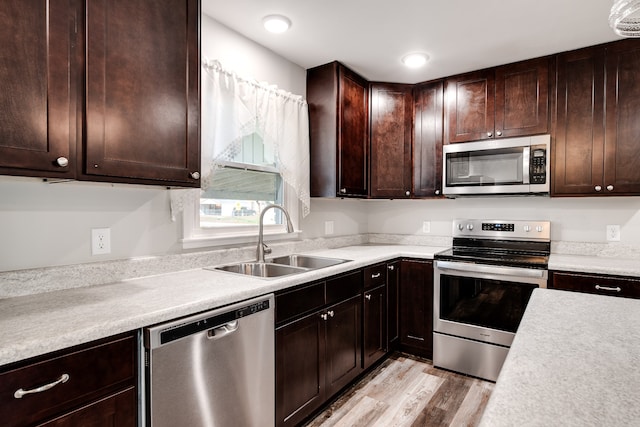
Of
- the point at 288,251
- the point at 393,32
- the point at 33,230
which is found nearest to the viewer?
the point at 33,230

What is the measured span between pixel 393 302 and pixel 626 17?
2.24 m

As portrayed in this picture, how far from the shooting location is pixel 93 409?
106cm

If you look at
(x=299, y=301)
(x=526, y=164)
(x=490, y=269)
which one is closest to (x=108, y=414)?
(x=299, y=301)

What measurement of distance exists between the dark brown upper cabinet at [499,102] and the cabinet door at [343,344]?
1713 mm

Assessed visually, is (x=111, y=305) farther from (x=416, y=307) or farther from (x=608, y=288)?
(x=608, y=288)

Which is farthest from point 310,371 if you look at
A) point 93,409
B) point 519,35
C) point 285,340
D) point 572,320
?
point 519,35

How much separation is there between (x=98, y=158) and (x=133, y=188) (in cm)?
47

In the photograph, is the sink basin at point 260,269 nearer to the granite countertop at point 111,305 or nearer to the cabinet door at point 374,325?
the granite countertop at point 111,305

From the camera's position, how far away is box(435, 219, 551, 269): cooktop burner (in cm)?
264

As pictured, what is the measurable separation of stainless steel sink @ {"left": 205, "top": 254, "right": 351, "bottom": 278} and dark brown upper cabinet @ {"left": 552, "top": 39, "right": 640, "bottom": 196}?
1803mm

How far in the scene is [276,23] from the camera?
2.13 metres

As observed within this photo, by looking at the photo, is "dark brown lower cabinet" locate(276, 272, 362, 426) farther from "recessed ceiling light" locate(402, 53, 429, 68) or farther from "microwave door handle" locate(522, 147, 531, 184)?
"recessed ceiling light" locate(402, 53, 429, 68)

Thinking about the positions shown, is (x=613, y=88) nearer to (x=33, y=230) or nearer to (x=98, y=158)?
(x=98, y=158)

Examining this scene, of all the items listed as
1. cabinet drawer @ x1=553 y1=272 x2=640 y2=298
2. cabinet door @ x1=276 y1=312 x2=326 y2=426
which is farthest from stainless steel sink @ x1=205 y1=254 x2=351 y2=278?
cabinet drawer @ x1=553 y1=272 x2=640 y2=298
